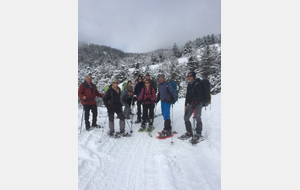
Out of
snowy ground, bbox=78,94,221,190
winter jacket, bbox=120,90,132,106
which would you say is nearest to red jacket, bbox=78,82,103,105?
winter jacket, bbox=120,90,132,106

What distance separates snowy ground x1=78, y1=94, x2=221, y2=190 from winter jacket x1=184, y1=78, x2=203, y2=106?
51.6 inches

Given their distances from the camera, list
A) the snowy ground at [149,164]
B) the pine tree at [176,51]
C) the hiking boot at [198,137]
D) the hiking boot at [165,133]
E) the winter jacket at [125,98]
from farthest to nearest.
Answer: the pine tree at [176,51], the winter jacket at [125,98], the hiking boot at [165,133], the hiking boot at [198,137], the snowy ground at [149,164]

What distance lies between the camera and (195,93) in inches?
185

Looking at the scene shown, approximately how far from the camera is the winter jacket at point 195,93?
4.54 metres

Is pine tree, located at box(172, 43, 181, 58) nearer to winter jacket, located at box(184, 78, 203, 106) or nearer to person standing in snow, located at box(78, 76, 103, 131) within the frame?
person standing in snow, located at box(78, 76, 103, 131)

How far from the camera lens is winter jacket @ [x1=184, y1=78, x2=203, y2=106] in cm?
454

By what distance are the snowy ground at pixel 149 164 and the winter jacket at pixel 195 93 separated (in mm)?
1310

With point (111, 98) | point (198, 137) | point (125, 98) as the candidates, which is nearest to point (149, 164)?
point (198, 137)

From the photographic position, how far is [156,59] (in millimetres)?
91875

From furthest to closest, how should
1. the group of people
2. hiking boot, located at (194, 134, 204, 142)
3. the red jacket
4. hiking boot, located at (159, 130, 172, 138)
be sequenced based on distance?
the red jacket < hiking boot, located at (159, 130, 172, 138) < the group of people < hiking boot, located at (194, 134, 204, 142)

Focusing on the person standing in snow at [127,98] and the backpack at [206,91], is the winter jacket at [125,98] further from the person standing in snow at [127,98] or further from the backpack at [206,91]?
the backpack at [206,91]

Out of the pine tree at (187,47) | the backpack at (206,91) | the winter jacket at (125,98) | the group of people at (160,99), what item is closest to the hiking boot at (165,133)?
the group of people at (160,99)
